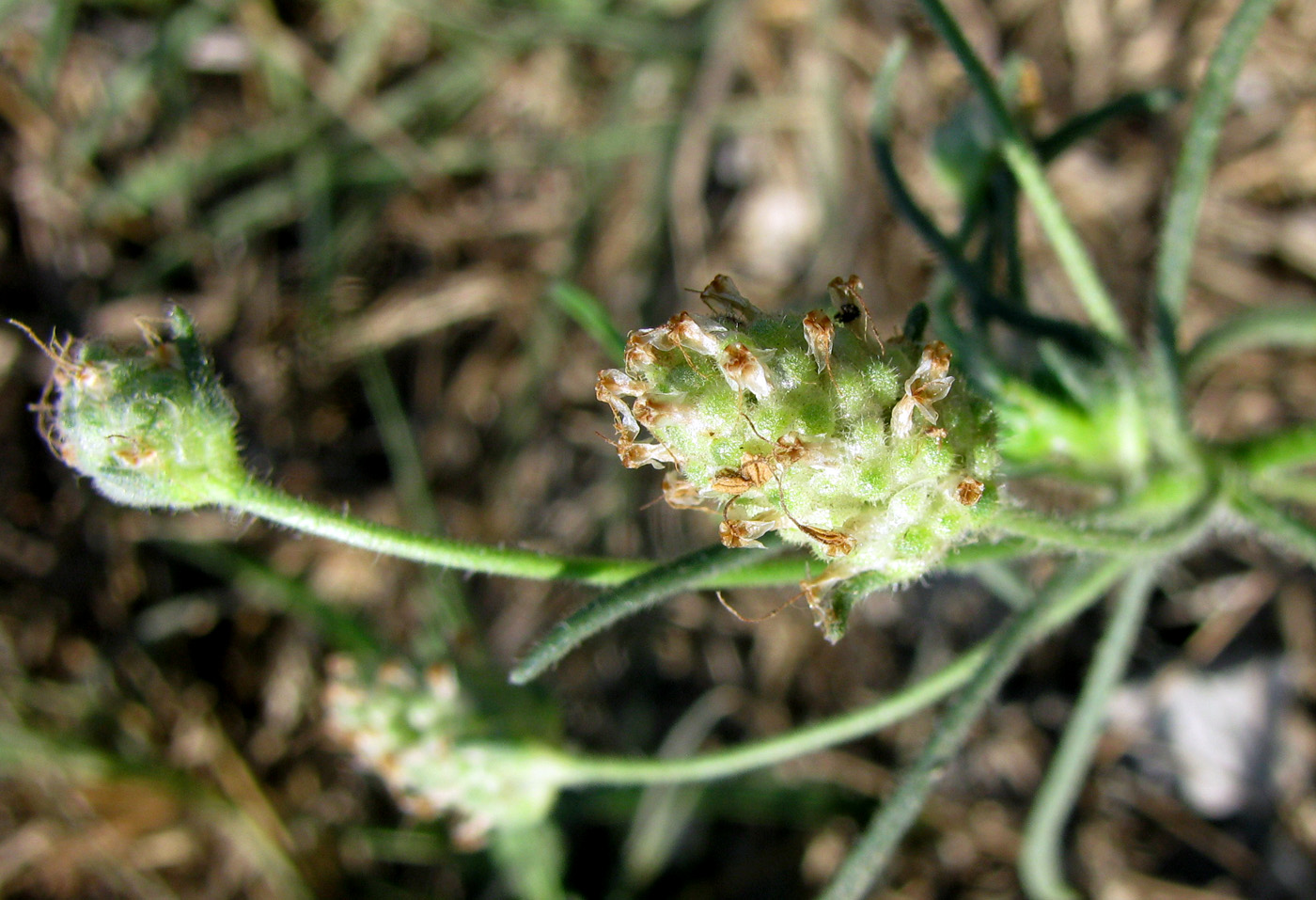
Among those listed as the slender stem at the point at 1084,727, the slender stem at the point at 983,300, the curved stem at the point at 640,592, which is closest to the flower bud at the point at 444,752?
the curved stem at the point at 640,592

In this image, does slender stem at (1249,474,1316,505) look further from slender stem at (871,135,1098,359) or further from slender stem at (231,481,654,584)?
slender stem at (231,481,654,584)

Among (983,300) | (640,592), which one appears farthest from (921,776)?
(983,300)

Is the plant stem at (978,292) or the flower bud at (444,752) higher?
the plant stem at (978,292)

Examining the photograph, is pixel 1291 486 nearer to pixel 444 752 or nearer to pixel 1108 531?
pixel 1108 531

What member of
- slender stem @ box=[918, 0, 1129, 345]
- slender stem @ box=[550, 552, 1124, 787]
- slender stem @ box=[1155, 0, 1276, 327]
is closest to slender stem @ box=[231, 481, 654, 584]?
slender stem @ box=[550, 552, 1124, 787]

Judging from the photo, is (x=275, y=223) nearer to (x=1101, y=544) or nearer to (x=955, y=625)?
(x=955, y=625)

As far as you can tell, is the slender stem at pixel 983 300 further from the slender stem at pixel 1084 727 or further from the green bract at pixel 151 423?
the green bract at pixel 151 423
